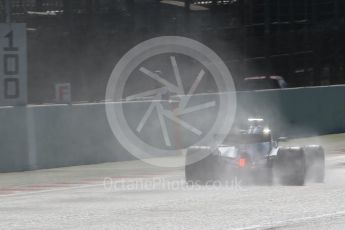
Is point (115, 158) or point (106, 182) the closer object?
point (106, 182)

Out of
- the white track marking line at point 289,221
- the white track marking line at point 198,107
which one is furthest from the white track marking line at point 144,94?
the white track marking line at point 289,221

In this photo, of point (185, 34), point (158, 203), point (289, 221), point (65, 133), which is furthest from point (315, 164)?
point (185, 34)

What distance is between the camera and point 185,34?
1561 inches

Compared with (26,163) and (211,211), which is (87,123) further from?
(211,211)

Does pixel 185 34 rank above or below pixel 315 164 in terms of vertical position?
above

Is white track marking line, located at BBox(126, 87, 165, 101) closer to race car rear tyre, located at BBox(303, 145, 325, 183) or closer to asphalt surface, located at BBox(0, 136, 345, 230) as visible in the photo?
asphalt surface, located at BBox(0, 136, 345, 230)

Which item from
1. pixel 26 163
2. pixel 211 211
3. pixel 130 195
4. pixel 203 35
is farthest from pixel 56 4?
pixel 211 211

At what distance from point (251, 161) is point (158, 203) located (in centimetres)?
268

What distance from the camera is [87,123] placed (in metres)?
22.9

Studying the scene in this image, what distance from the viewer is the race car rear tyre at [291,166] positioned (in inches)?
655

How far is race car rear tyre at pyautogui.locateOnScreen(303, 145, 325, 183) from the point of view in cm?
1698

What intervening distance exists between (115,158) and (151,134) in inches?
58.3

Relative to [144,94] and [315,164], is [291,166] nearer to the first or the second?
[315,164]

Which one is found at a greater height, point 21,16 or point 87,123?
point 21,16
